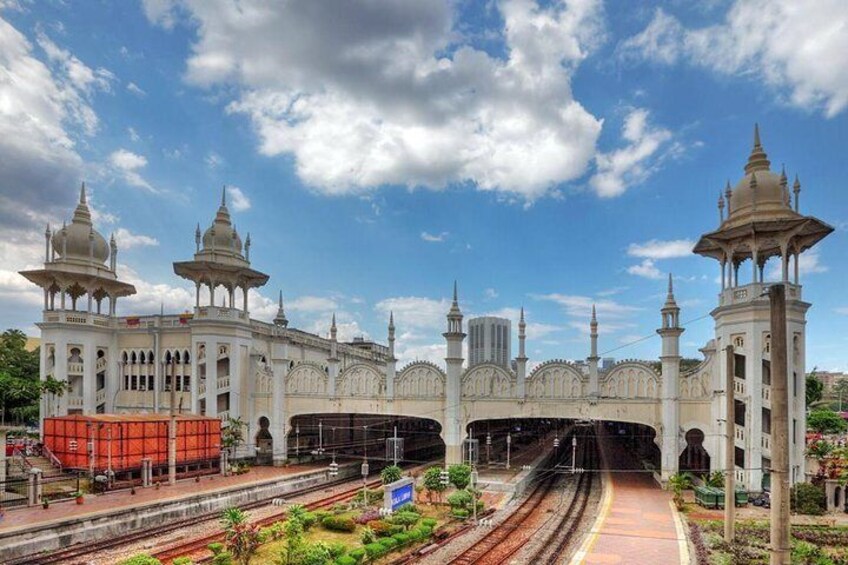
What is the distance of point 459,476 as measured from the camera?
2928 cm

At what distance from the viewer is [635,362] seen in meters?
32.8

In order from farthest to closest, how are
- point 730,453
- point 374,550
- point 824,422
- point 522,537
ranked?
point 824,422 < point 522,537 < point 730,453 < point 374,550

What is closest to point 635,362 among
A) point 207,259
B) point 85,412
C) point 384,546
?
point 384,546

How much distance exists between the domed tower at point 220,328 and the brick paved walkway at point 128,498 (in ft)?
22.1

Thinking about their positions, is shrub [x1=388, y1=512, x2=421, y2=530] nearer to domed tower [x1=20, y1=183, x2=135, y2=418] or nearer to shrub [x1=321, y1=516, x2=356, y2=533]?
shrub [x1=321, y1=516, x2=356, y2=533]

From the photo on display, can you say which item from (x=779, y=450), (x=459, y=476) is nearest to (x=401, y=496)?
(x=459, y=476)

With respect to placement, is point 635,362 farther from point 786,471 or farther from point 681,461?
point 786,471

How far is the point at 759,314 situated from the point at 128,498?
118 ft

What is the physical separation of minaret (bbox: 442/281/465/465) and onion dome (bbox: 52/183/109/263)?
102 feet

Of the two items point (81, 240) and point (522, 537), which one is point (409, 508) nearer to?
point (522, 537)

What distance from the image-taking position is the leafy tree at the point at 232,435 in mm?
38681

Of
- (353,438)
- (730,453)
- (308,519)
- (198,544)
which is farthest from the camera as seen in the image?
(353,438)

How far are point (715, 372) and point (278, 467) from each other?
30.9 metres

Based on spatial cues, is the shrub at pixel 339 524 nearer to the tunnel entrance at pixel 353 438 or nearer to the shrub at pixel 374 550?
the shrub at pixel 374 550
